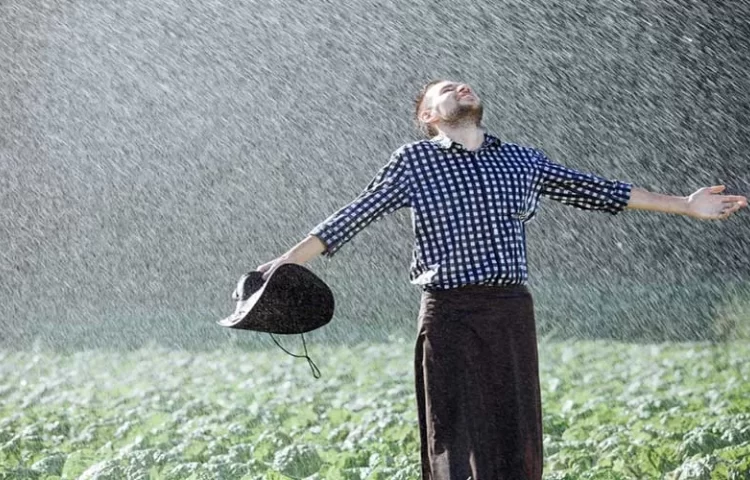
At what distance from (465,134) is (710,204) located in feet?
2.39

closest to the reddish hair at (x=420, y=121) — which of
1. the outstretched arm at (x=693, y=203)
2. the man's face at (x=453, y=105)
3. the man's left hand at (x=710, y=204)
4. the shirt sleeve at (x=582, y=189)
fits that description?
the man's face at (x=453, y=105)

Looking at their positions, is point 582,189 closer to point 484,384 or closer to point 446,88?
point 446,88

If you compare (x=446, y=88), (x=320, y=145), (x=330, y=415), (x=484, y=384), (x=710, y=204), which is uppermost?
(x=446, y=88)

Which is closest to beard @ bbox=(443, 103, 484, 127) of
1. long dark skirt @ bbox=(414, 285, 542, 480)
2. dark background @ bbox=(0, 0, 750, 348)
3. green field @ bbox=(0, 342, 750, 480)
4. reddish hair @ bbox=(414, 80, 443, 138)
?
reddish hair @ bbox=(414, 80, 443, 138)

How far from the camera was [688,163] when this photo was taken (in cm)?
1207

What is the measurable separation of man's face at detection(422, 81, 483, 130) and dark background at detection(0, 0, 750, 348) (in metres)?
7.03

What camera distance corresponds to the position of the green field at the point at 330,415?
502 cm

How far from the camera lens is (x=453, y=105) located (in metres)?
3.28

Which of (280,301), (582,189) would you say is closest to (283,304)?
(280,301)

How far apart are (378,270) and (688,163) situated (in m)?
3.29

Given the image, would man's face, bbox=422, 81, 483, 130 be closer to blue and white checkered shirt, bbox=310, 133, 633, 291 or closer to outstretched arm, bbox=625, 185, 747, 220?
blue and white checkered shirt, bbox=310, 133, 633, 291

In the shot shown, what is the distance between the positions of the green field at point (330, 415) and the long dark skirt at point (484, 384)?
1430 millimetres

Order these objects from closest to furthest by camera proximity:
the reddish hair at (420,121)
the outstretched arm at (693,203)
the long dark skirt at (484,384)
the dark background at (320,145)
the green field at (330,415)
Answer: the long dark skirt at (484,384)
the reddish hair at (420,121)
the outstretched arm at (693,203)
the green field at (330,415)
the dark background at (320,145)

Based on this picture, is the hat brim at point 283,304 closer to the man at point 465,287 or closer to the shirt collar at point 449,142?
the man at point 465,287
